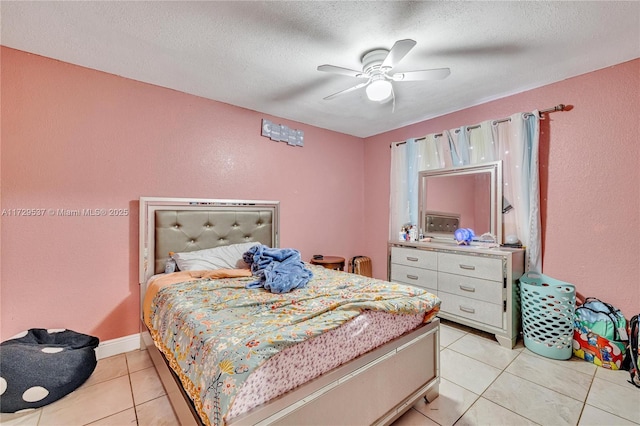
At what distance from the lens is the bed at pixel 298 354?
1061 millimetres

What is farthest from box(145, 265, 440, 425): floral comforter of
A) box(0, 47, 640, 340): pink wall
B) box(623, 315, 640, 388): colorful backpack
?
box(623, 315, 640, 388): colorful backpack

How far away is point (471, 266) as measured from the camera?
8.71 ft

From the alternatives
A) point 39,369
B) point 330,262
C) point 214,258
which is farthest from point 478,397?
point 39,369

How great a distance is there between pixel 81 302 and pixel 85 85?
177cm

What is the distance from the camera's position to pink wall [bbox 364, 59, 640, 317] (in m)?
2.14

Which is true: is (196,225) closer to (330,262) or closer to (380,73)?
(330,262)

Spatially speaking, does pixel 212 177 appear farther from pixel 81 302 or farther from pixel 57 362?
pixel 57 362

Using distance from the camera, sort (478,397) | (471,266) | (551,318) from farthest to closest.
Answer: (471,266) < (551,318) < (478,397)

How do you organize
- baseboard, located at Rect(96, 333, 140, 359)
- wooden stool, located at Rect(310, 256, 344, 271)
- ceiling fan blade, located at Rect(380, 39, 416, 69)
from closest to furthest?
1. ceiling fan blade, located at Rect(380, 39, 416, 69)
2. baseboard, located at Rect(96, 333, 140, 359)
3. wooden stool, located at Rect(310, 256, 344, 271)

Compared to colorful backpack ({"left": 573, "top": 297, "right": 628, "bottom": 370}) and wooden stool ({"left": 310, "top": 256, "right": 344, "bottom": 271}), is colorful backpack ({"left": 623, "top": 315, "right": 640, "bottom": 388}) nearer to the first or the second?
colorful backpack ({"left": 573, "top": 297, "right": 628, "bottom": 370})

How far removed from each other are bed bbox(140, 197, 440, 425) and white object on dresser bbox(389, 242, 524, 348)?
107 cm

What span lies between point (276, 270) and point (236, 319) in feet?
2.40

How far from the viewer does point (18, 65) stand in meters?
1.98

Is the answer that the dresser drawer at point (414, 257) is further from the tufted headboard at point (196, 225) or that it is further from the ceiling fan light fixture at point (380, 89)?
the ceiling fan light fixture at point (380, 89)
